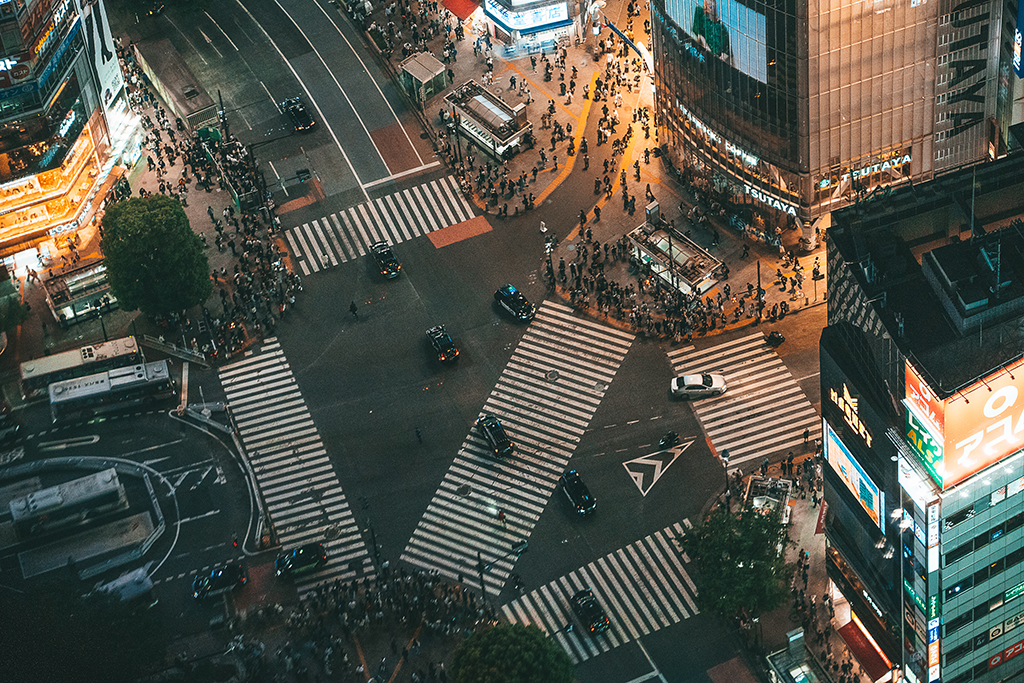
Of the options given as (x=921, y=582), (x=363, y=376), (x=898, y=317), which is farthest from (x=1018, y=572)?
(x=363, y=376)

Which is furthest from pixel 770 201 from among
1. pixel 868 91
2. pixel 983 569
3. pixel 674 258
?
pixel 983 569

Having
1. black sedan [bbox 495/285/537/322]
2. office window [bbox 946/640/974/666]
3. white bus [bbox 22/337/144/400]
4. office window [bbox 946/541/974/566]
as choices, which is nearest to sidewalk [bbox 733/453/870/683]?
office window [bbox 946/640/974/666]

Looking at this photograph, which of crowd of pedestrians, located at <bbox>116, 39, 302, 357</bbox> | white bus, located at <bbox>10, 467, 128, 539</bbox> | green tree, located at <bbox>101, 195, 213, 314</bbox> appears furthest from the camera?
crowd of pedestrians, located at <bbox>116, 39, 302, 357</bbox>

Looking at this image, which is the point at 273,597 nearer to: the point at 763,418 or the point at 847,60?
the point at 763,418

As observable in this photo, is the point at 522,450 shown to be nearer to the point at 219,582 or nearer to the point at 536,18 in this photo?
the point at 219,582

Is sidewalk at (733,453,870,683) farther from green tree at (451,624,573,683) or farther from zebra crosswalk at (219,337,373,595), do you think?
zebra crosswalk at (219,337,373,595)

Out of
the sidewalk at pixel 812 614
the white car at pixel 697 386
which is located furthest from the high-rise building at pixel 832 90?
the sidewalk at pixel 812 614

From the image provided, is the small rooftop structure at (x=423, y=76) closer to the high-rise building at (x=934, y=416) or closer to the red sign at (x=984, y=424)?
the high-rise building at (x=934, y=416)
